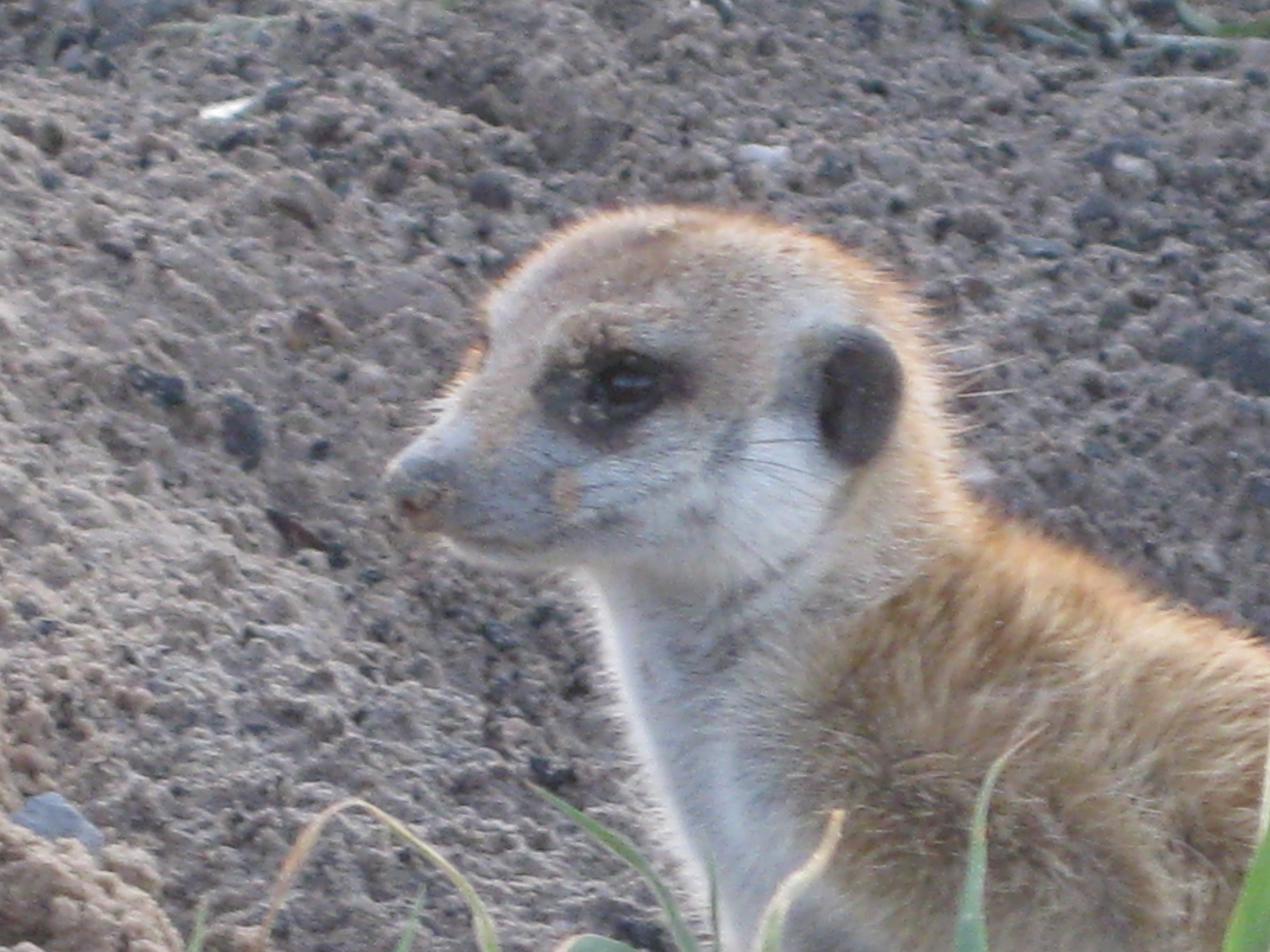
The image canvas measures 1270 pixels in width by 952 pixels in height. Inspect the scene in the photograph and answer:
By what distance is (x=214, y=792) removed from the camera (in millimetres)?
3266

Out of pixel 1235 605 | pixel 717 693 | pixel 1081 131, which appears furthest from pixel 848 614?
pixel 1081 131

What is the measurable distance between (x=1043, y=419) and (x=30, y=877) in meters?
2.52

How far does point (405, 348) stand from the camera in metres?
4.32

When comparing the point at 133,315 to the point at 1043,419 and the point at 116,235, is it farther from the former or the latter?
the point at 1043,419

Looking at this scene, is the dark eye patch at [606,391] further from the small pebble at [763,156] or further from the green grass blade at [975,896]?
the small pebble at [763,156]

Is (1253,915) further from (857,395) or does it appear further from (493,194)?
(493,194)

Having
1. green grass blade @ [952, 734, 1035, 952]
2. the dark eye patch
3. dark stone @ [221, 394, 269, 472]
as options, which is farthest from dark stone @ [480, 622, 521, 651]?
green grass blade @ [952, 734, 1035, 952]

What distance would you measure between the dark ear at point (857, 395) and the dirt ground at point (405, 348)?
830mm

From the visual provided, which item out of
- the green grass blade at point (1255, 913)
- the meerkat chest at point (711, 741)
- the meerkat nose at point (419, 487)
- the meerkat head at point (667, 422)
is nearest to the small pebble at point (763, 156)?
the meerkat head at point (667, 422)

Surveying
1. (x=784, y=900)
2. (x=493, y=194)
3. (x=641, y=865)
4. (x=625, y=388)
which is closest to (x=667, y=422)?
(x=625, y=388)

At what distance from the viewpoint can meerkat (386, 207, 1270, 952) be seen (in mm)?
2752

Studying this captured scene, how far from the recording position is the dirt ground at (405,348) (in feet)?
10.8

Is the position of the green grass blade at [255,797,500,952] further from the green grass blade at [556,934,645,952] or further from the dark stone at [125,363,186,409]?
the dark stone at [125,363,186,409]

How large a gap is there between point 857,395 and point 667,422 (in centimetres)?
27
